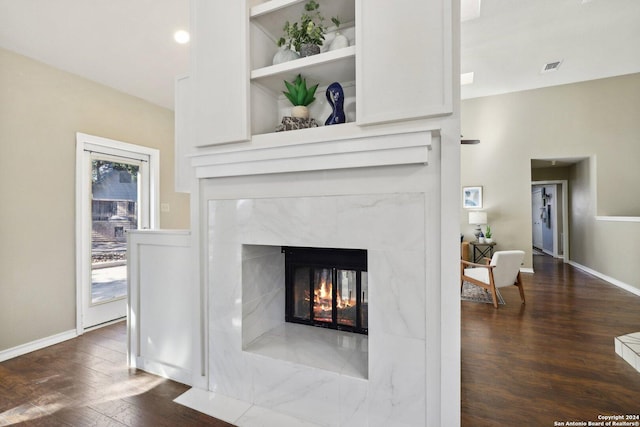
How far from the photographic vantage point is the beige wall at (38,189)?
8.84 feet

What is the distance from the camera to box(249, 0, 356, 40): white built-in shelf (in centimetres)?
181

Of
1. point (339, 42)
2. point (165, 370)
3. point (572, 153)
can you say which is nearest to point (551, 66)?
point (572, 153)

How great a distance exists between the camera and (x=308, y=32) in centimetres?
182

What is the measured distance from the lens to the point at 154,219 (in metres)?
4.09

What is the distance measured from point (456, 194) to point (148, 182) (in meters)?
4.04

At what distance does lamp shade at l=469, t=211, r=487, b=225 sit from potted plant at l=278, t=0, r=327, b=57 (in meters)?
5.05

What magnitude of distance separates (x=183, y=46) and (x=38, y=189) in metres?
2.01

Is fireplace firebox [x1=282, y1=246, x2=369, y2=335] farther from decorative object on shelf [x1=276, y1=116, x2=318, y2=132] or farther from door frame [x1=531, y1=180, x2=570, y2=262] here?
door frame [x1=531, y1=180, x2=570, y2=262]

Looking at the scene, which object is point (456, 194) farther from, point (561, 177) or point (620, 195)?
point (561, 177)

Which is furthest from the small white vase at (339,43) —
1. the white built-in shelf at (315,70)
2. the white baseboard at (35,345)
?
the white baseboard at (35,345)

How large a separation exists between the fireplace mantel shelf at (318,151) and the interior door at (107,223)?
2245 millimetres

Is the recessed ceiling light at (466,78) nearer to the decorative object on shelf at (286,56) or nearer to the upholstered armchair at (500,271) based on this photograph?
the upholstered armchair at (500,271)

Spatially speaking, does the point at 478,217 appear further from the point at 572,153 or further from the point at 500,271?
the point at 500,271

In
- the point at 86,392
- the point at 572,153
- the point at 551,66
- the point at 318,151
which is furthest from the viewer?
the point at 572,153
